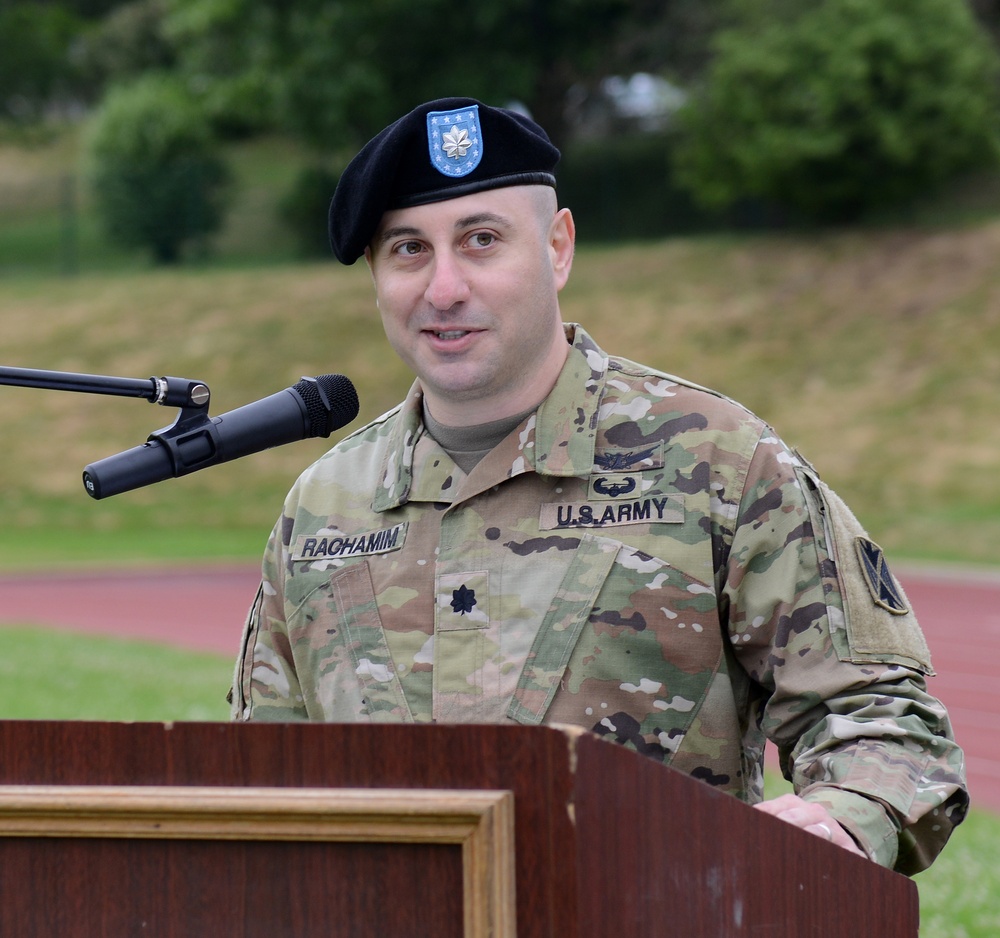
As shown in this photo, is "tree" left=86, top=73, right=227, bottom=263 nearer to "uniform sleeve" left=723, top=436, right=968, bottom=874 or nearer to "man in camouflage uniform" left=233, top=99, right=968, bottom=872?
"man in camouflage uniform" left=233, top=99, right=968, bottom=872

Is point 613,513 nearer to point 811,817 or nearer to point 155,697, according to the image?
point 811,817

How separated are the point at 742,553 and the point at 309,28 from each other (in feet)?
91.3

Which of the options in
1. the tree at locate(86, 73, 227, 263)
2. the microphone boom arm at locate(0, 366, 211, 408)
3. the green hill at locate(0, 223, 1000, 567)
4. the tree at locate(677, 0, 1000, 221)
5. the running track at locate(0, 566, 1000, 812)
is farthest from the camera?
the tree at locate(86, 73, 227, 263)

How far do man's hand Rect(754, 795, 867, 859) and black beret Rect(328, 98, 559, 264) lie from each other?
1.00m

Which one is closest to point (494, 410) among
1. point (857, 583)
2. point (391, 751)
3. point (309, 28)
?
point (857, 583)

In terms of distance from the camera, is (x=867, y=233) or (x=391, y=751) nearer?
(x=391, y=751)

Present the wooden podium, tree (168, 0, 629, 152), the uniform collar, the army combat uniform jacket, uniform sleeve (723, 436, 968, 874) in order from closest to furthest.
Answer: the wooden podium, uniform sleeve (723, 436, 968, 874), the army combat uniform jacket, the uniform collar, tree (168, 0, 629, 152)

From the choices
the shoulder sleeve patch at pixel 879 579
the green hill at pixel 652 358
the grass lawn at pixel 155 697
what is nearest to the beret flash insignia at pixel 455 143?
the shoulder sleeve patch at pixel 879 579

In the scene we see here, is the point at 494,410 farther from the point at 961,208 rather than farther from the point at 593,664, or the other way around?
the point at 961,208

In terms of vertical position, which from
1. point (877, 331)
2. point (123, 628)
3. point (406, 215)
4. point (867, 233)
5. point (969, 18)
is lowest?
point (123, 628)

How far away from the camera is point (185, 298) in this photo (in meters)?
27.7

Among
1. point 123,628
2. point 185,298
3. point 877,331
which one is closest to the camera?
point 123,628

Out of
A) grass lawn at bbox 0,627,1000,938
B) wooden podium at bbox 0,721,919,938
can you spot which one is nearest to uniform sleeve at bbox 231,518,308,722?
wooden podium at bbox 0,721,919,938

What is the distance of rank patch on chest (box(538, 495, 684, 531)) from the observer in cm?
226
